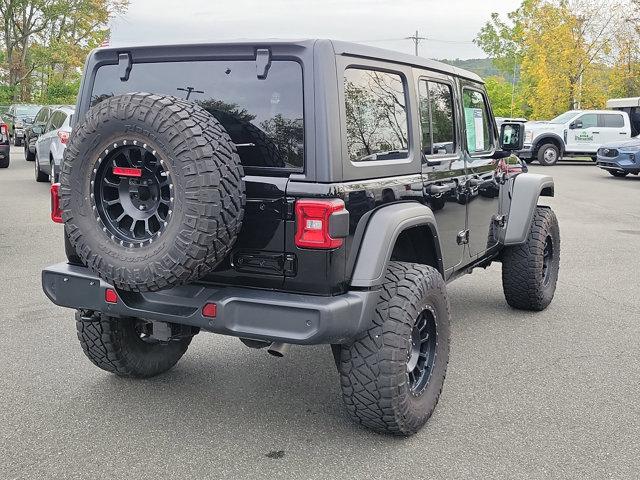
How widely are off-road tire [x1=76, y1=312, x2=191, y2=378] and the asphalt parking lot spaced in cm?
11

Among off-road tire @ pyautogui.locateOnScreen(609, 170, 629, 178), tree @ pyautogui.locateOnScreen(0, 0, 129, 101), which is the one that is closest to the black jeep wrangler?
off-road tire @ pyautogui.locateOnScreen(609, 170, 629, 178)

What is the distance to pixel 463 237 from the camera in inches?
182

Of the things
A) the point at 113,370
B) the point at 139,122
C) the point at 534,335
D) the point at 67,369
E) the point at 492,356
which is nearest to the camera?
the point at 139,122

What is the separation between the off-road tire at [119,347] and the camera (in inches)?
156

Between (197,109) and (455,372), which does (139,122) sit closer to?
(197,109)

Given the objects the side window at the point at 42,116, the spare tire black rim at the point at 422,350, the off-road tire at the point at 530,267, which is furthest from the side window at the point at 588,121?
the spare tire black rim at the point at 422,350

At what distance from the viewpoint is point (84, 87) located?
379cm

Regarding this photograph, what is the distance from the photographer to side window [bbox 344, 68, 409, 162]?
335cm

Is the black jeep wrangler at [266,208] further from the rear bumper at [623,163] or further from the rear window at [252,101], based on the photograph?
the rear bumper at [623,163]

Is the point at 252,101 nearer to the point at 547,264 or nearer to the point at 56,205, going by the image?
the point at 56,205

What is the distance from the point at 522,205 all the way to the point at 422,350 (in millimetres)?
2279

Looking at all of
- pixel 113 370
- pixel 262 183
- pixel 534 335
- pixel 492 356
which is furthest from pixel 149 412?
pixel 534 335

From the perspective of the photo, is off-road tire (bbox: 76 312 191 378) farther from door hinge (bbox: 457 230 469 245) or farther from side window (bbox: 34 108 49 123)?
side window (bbox: 34 108 49 123)

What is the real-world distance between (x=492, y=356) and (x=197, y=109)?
280 centimetres
